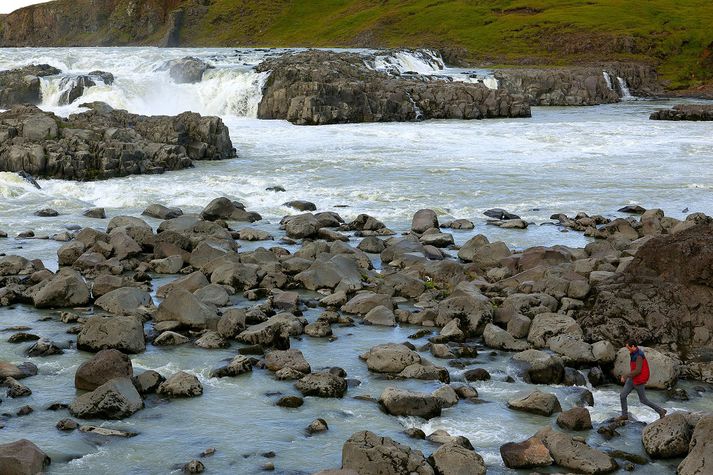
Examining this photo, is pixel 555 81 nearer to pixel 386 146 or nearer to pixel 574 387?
pixel 386 146

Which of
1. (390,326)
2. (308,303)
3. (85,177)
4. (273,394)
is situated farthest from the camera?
(85,177)

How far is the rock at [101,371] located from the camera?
68.2ft

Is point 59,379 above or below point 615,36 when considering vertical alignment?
below

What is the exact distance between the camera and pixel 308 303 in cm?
2833

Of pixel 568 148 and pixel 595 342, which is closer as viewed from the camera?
pixel 595 342

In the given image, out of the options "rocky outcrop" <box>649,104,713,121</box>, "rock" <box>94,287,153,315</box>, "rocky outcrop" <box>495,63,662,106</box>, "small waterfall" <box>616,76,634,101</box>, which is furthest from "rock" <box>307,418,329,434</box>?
"small waterfall" <box>616,76,634,101</box>

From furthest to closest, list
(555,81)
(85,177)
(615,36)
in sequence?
(615,36) < (555,81) < (85,177)

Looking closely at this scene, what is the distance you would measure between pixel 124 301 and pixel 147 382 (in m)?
6.85

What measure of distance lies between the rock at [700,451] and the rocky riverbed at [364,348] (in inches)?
1.6

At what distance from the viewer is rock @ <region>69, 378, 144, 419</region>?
19.5 meters

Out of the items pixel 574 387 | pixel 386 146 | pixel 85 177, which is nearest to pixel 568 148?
pixel 386 146

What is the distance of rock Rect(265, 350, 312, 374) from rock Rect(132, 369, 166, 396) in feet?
9.30

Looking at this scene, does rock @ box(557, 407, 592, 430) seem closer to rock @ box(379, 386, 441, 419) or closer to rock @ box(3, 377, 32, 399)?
rock @ box(379, 386, 441, 419)

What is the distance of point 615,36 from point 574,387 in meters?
129
